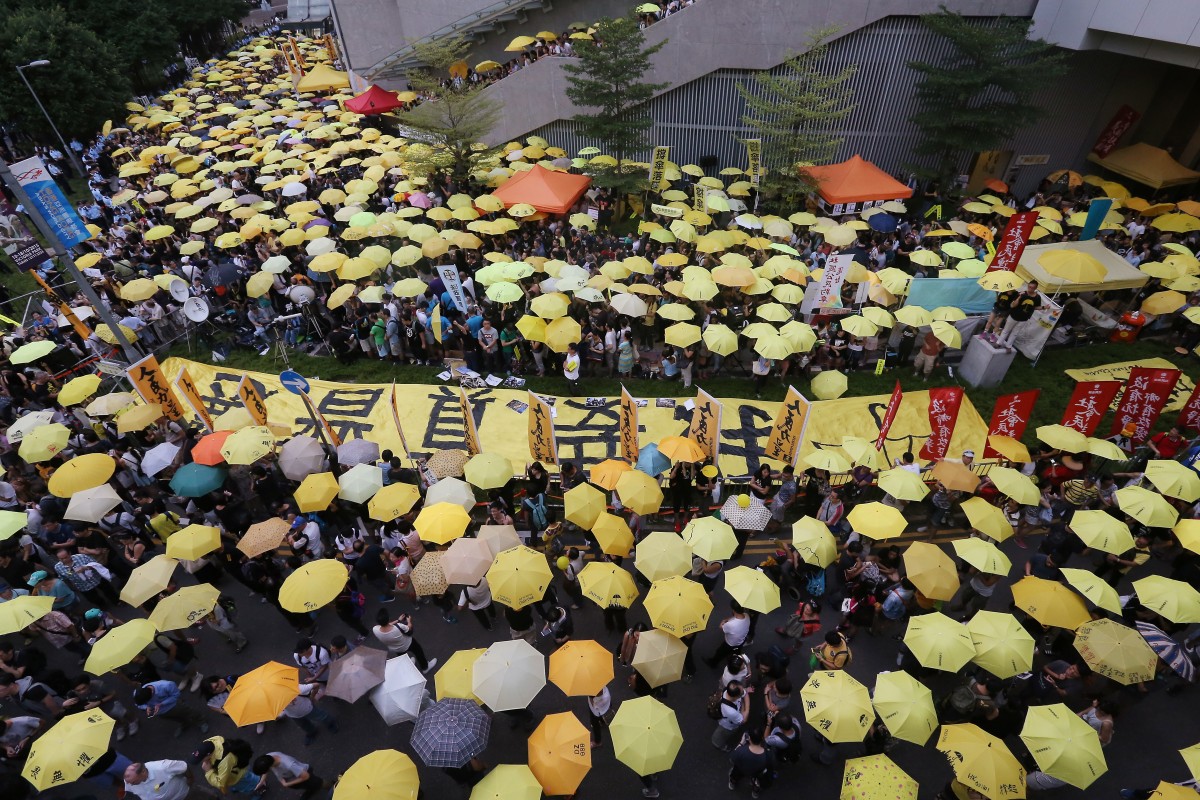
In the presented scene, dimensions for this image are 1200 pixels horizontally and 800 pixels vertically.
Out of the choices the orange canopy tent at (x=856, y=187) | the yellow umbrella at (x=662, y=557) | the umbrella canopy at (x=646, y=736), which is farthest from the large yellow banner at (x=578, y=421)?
the orange canopy tent at (x=856, y=187)

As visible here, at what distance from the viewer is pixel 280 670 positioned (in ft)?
23.6

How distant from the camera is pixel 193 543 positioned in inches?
354

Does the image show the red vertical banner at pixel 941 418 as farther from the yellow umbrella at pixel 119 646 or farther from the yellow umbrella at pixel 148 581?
the yellow umbrella at pixel 148 581

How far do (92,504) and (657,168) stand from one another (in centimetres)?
1690

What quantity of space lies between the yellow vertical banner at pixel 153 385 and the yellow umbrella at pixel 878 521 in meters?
12.3

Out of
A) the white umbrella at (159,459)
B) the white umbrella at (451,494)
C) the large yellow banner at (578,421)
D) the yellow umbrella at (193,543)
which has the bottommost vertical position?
the large yellow banner at (578,421)

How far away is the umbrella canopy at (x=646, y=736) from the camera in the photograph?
628cm

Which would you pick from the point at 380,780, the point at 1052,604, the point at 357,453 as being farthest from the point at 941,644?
the point at 357,453

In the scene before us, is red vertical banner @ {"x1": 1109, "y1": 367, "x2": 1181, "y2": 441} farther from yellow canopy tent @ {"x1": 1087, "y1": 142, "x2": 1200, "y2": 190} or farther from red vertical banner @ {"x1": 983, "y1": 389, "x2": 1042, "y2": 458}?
yellow canopy tent @ {"x1": 1087, "y1": 142, "x2": 1200, "y2": 190}

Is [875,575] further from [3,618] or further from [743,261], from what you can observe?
[3,618]

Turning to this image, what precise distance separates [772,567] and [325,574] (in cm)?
637

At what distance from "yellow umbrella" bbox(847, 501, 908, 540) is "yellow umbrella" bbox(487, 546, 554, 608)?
14.5 feet

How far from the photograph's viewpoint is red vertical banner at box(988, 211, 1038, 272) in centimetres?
1319

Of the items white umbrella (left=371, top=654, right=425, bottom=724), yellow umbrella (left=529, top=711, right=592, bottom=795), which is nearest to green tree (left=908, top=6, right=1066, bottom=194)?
yellow umbrella (left=529, top=711, right=592, bottom=795)
